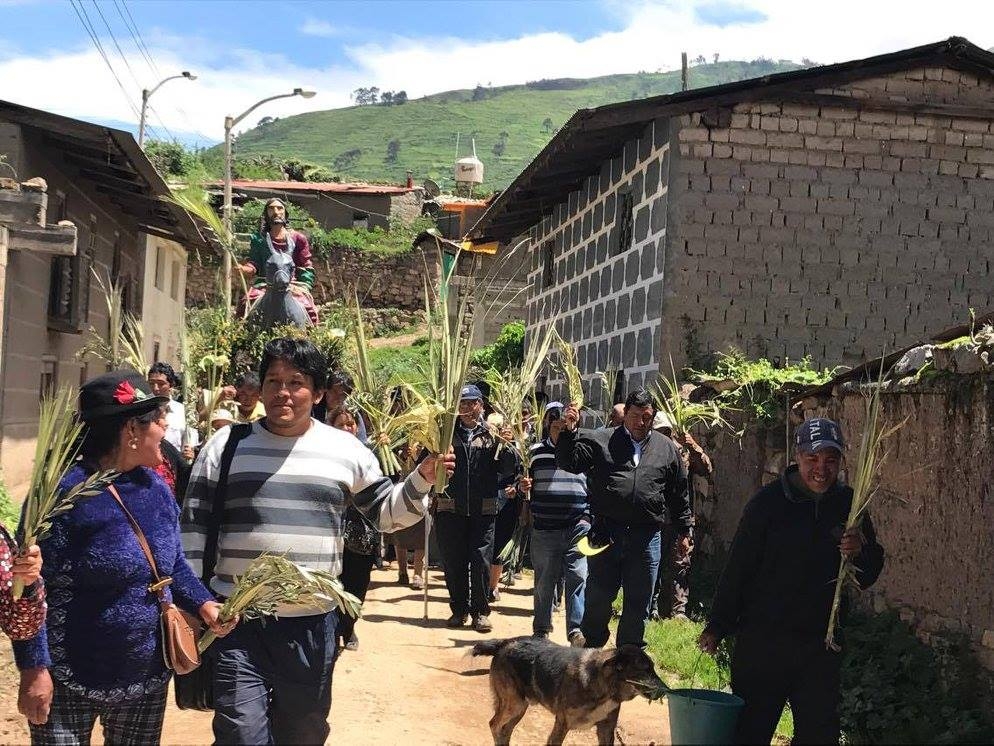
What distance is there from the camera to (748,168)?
13.7m

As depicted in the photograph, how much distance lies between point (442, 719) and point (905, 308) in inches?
355

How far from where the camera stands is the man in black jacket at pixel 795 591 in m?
4.73

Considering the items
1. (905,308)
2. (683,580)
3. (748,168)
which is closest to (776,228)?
(748,168)

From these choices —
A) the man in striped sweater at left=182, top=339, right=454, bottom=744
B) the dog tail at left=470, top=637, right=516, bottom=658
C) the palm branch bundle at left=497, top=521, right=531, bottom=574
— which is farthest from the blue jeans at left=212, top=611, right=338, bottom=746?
the palm branch bundle at left=497, top=521, right=531, bottom=574

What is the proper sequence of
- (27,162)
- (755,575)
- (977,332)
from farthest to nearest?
1. (27,162)
2. (977,332)
3. (755,575)

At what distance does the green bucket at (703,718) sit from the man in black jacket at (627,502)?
121 inches

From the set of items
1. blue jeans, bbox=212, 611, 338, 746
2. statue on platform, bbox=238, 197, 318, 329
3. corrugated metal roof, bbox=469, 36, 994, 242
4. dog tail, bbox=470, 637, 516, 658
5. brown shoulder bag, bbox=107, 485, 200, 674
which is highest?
corrugated metal roof, bbox=469, 36, 994, 242

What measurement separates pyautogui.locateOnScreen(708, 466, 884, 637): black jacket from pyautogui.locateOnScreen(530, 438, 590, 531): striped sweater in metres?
4.20

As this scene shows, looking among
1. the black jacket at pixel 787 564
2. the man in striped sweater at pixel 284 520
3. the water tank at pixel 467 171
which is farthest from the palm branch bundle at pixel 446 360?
the water tank at pixel 467 171

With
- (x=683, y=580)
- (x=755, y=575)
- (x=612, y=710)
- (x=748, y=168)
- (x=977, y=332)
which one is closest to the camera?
(x=755, y=575)

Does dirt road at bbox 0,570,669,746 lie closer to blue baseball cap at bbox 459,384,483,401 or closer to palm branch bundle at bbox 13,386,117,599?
blue baseball cap at bbox 459,384,483,401

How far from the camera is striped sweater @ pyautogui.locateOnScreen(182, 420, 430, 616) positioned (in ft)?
14.3

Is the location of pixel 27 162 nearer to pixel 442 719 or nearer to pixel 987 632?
pixel 442 719

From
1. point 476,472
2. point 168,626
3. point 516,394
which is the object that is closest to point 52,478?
point 168,626
